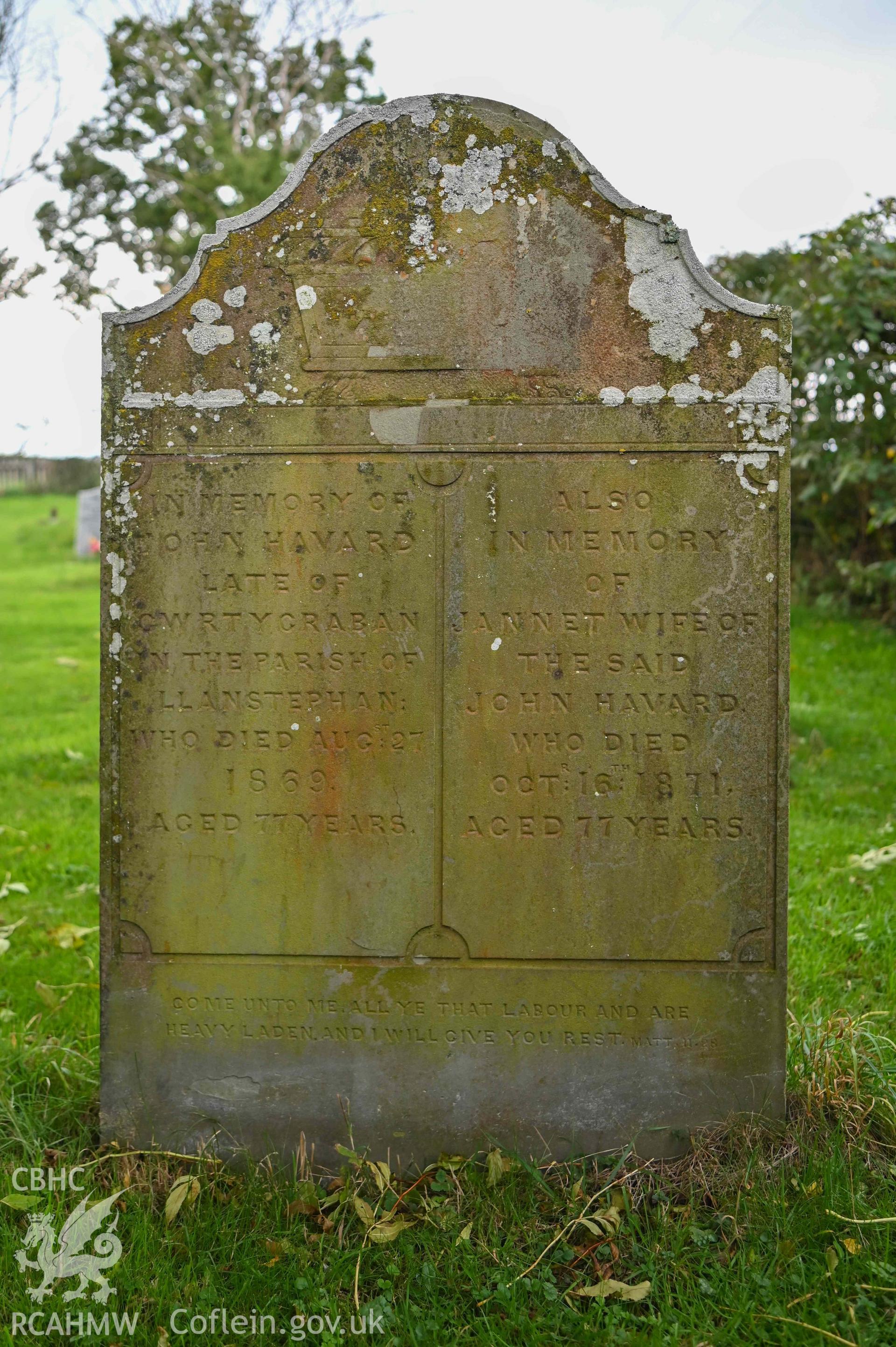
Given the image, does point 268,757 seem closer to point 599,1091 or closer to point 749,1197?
point 599,1091

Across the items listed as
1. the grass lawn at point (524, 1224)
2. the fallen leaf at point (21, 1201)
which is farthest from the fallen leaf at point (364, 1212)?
the fallen leaf at point (21, 1201)

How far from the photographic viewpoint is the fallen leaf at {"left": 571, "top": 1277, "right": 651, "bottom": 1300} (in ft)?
8.44

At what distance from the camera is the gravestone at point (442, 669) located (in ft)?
10.4

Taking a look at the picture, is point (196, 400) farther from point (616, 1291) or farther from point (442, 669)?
point (616, 1291)

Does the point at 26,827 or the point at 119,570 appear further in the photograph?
the point at 26,827

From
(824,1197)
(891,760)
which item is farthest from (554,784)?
(891,760)

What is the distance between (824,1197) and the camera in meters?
2.80

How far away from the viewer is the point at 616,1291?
2.59 metres

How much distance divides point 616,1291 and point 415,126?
327 cm

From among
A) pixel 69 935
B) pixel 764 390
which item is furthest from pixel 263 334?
pixel 69 935

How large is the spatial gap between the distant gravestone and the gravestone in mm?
18706

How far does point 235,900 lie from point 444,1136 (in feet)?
3.16

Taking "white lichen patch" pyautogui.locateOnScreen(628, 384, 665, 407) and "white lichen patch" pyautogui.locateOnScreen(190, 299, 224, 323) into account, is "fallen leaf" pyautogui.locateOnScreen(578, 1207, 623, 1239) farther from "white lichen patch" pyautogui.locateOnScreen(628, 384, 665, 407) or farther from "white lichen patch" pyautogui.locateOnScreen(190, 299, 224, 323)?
"white lichen patch" pyautogui.locateOnScreen(190, 299, 224, 323)
